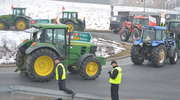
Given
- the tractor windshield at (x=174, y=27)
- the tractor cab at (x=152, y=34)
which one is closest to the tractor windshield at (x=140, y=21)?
the tractor windshield at (x=174, y=27)

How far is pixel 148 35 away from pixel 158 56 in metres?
Result: 1.61

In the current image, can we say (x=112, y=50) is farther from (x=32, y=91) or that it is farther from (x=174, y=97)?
(x=32, y=91)

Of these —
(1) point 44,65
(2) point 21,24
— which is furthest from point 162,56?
(2) point 21,24

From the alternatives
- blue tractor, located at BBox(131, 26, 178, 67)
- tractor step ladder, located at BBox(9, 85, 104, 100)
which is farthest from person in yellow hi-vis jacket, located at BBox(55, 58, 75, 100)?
blue tractor, located at BBox(131, 26, 178, 67)

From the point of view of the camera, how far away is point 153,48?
17516 mm

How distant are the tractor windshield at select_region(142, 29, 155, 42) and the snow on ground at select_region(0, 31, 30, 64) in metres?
7.57

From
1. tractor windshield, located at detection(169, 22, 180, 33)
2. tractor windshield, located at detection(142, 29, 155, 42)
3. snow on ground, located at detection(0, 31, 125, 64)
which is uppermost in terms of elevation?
tractor windshield, located at detection(169, 22, 180, 33)

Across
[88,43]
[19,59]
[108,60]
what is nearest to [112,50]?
[108,60]

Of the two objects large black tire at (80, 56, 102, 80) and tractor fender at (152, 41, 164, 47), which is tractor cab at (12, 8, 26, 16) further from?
large black tire at (80, 56, 102, 80)

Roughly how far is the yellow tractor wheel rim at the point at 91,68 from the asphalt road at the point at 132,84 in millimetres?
371

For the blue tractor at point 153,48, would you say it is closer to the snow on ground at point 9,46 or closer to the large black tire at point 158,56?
the large black tire at point 158,56

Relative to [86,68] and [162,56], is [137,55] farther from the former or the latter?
[86,68]

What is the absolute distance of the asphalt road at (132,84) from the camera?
11797mm

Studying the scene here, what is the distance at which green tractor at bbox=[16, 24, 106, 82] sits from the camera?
12609 millimetres
